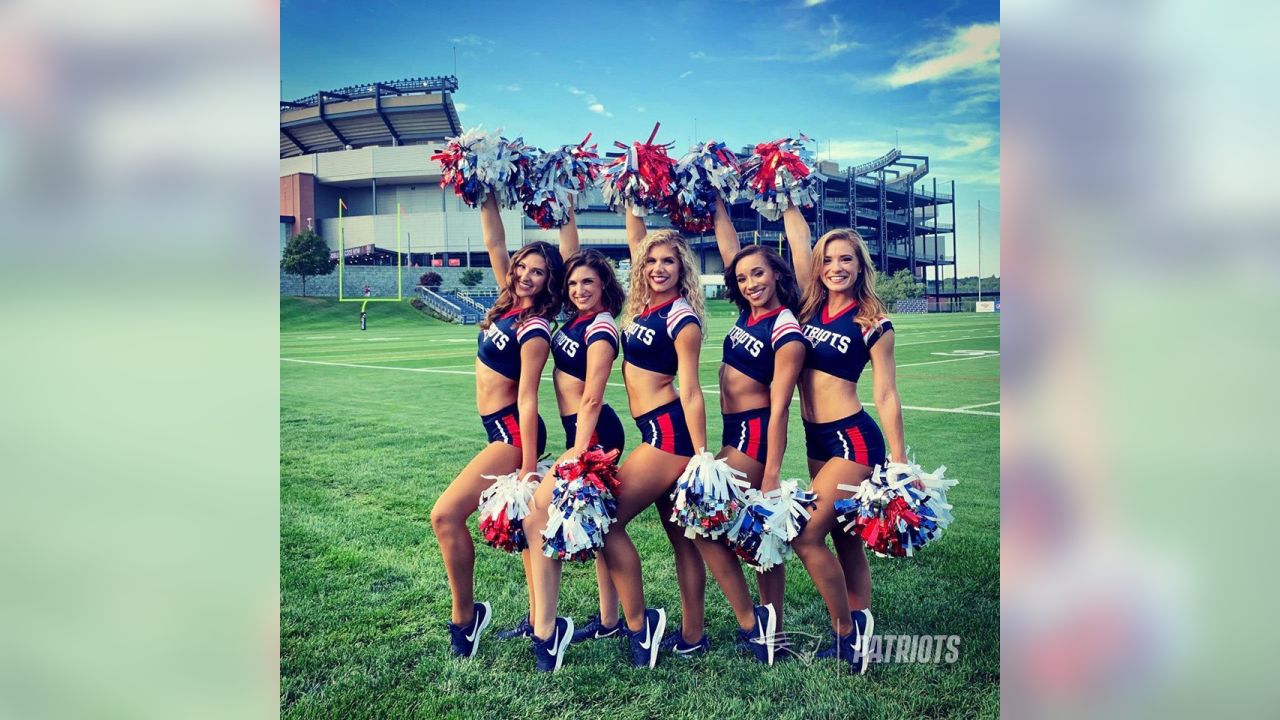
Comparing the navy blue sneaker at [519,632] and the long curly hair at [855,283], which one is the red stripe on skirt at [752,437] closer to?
the long curly hair at [855,283]

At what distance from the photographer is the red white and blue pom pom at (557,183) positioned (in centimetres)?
304

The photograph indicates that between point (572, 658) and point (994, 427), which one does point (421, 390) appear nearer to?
point (572, 658)

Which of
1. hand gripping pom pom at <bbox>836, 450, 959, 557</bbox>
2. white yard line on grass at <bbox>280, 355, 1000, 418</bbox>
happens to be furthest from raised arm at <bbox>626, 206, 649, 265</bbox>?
hand gripping pom pom at <bbox>836, 450, 959, 557</bbox>

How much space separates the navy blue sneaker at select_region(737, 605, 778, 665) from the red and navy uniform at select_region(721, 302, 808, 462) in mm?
625

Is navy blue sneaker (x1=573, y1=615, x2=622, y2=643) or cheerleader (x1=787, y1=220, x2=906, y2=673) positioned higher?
cheerleader (x1=787, y1=220, x2=906, y2=673)

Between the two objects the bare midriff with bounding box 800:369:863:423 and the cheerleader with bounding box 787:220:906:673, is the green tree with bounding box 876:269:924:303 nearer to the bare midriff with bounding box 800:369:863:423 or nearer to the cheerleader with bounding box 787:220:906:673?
the cheerleader with bounding box 787:220:906:673

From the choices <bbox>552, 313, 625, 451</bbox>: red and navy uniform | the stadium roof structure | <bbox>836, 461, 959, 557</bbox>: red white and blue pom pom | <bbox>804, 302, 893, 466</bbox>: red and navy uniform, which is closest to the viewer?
<bbox>836, 461, 959, 557</bbox>: red white and blue pom pom

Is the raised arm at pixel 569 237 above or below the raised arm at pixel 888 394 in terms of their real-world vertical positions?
above

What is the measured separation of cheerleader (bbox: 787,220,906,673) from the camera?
2.82 metres

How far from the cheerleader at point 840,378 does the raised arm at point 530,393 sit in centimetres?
103

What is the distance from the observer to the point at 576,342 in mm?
2961

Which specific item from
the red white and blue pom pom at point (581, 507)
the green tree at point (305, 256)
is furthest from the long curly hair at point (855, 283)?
the green tree at point (305, 256)

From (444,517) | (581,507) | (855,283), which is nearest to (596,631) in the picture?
(581,507)
